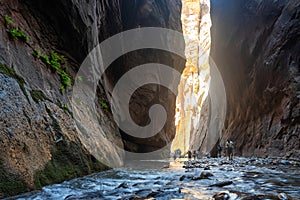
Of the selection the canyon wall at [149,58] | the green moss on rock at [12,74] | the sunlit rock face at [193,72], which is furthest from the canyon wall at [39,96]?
the sunlit rock face at [193,72]

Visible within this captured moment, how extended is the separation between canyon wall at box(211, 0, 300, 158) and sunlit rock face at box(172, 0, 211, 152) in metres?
31.9

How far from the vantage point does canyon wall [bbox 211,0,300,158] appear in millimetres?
10323

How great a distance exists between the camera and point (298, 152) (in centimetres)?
895

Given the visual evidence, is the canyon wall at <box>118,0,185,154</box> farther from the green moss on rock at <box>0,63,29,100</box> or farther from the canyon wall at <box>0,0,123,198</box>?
the green moss on rock at <box>0,63,29,100</box>

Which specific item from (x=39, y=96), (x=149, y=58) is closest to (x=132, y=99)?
(x=149, y=58)

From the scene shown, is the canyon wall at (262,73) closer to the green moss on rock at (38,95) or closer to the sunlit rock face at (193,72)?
the green moss on rock at (38,95)

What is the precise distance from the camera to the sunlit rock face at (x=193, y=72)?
55.6 m

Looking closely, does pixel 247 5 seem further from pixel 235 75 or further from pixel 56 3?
pixel 56 3

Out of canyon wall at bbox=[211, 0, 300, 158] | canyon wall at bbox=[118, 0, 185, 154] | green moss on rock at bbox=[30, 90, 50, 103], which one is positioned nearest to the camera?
green moss on rock at bbox=[30, 90, 50, 103]

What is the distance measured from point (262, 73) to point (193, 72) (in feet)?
183

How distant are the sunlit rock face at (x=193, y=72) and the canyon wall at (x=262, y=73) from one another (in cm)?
3193

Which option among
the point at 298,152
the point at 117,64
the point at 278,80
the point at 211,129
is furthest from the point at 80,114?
the point at 211,129

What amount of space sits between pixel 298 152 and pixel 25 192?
32.1ft

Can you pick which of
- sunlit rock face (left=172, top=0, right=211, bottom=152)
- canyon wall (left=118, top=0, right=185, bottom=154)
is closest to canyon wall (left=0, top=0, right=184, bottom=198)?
canyon wall (left=118, top=0, right=185, bottom=154)
